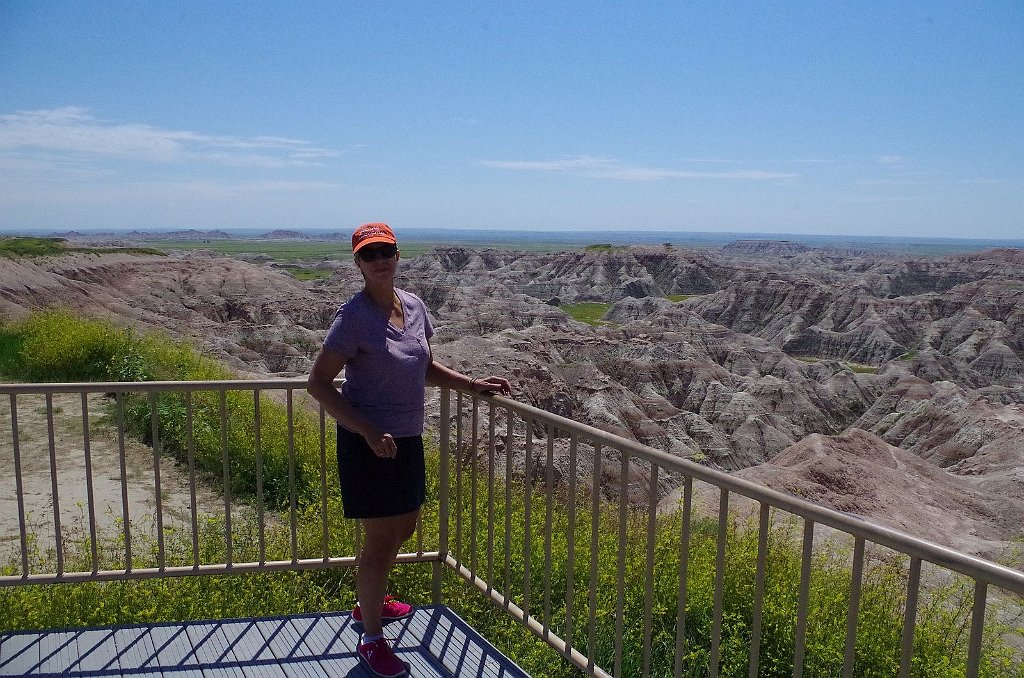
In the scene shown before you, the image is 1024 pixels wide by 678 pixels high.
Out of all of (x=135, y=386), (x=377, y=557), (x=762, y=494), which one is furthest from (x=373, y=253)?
(x=762, y=494)

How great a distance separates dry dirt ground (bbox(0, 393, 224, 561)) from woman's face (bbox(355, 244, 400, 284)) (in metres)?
3.29

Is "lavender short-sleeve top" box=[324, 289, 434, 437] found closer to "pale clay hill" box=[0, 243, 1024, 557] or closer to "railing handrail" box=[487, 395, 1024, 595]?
"railing handrail" box=[487, 395, 1024, 595]

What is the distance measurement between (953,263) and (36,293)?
120073 millimetres

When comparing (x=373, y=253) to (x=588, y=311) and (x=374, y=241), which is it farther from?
(x=588, y=311)

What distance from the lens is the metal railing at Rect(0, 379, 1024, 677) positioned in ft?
7.87

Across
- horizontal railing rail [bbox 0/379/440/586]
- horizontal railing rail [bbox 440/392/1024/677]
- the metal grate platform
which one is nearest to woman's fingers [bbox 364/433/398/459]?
horizontal railing rail [bbox 440/392/1024/677]

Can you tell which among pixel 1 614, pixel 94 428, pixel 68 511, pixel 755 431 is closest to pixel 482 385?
pixel 1 614

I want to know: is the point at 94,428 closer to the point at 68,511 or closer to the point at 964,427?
the point at 68,511

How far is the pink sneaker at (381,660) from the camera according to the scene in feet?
10.8

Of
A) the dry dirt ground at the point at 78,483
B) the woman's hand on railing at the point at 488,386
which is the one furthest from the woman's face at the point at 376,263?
the dry dirt ground at the point at 78,483

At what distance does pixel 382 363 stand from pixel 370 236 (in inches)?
19.7

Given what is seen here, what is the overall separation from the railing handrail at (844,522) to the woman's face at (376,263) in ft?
2.96

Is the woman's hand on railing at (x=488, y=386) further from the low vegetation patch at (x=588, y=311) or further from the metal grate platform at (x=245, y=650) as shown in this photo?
the low vegetation patch at (x=588, y=311)

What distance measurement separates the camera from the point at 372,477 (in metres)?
3.16
